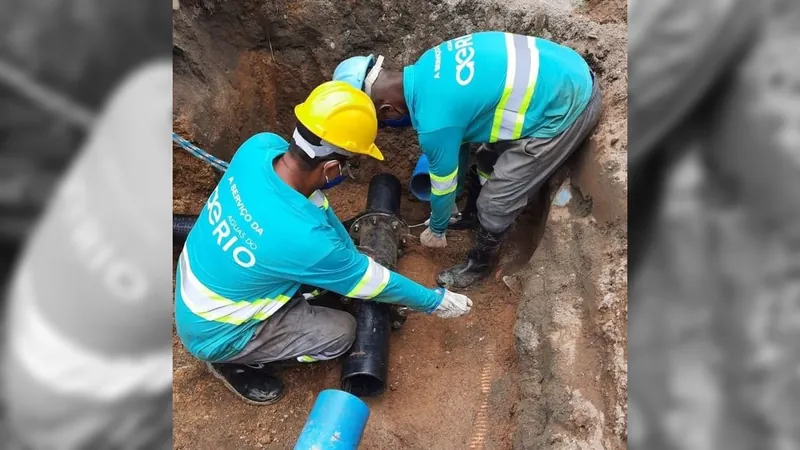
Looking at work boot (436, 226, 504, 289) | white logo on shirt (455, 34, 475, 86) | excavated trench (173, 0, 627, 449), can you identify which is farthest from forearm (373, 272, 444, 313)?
white logo on shirt (455, 34, 475, 86)

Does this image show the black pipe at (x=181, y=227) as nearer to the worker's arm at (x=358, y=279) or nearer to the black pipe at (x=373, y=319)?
the black pipe at (x=373, y=319)

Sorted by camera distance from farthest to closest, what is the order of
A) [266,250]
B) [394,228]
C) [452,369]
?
[394,228]
[452,369]
[266,250]

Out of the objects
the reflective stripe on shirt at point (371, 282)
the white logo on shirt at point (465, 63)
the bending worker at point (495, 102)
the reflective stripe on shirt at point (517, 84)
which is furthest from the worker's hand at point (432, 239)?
the white logo on shirt at point (465, 63)

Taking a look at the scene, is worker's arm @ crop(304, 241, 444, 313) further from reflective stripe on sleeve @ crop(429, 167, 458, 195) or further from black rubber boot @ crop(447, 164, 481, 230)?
black rubber boot @ crop(447, 164, 481, 230)

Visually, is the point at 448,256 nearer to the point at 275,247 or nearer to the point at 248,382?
the point at 248,382

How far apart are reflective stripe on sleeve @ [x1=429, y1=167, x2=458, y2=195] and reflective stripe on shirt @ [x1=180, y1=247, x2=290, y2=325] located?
108cm

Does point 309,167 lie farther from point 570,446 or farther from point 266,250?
point 570,446

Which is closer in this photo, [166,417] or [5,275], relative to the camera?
[5,275]

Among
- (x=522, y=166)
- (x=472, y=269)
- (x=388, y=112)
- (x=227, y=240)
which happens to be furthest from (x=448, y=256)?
(x=227, y=240)

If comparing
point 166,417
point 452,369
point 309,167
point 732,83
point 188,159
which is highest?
point 732,83

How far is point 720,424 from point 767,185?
1.02ft

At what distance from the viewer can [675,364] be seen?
2.37ft

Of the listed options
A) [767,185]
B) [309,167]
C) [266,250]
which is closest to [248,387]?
[266,250]

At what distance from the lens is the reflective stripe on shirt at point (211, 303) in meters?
2.63
